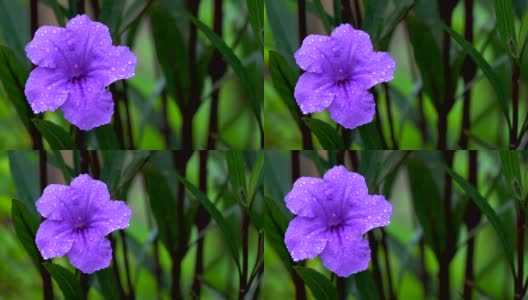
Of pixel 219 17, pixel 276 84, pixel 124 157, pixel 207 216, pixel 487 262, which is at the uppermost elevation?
pixel 219 17

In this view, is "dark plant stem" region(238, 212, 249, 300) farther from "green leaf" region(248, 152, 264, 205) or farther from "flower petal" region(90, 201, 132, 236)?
"flower petal" region(90, 201, 132, 236)

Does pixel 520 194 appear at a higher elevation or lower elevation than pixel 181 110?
lower

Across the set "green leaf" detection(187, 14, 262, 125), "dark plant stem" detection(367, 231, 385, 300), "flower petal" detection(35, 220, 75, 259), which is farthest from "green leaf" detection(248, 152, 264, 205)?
"flower petal" detection(35, 220, 75, 259)

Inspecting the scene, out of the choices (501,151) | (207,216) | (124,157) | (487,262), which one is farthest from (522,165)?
(124,157)

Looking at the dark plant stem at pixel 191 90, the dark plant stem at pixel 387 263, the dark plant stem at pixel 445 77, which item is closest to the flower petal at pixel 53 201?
the dark plant stem at pixel 191 90

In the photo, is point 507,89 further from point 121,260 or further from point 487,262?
point 121,260
